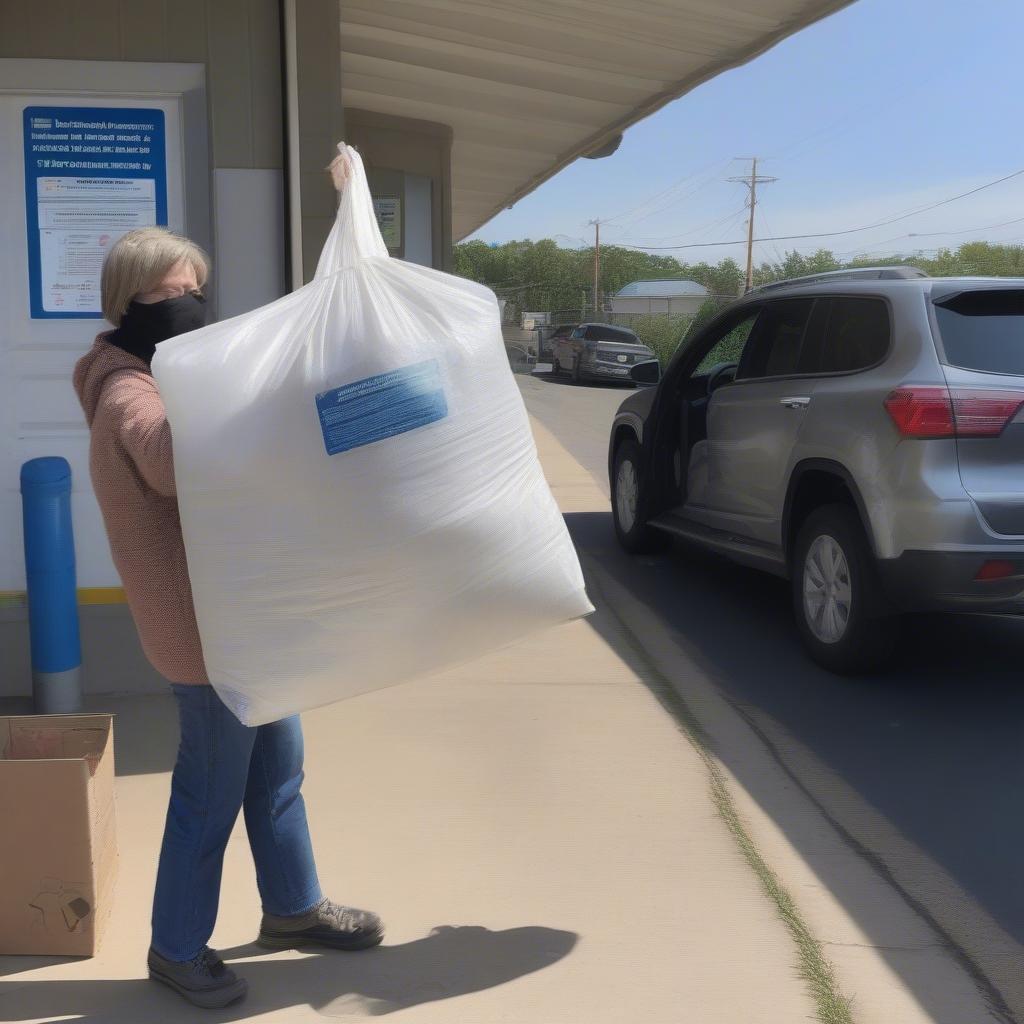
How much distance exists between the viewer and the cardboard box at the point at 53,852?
117 inches

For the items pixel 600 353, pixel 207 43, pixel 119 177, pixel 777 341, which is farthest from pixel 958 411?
pixel 600 353

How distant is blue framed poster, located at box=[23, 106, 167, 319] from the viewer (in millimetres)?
4688

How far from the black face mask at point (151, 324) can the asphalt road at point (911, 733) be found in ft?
8.05

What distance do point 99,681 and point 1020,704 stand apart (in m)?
3.80

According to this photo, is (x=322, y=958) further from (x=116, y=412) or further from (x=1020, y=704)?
(x=1020, y=704)

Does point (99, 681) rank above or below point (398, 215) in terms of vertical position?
below

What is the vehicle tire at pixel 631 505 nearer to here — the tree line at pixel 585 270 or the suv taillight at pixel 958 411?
the suv taillight at pixel 958 411

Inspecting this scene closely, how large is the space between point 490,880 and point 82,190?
2.93 m

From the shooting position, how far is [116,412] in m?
2.54

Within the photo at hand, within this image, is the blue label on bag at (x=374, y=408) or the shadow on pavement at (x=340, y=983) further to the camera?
the shadow on pavement at (x=340, y=983)

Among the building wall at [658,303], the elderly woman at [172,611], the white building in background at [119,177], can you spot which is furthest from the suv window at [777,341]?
the building wall at [658,303]

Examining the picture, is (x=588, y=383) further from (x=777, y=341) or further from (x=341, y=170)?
(x=341, y=170)

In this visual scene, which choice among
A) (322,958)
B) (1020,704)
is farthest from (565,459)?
(322,958)

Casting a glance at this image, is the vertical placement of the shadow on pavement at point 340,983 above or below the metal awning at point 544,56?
below
